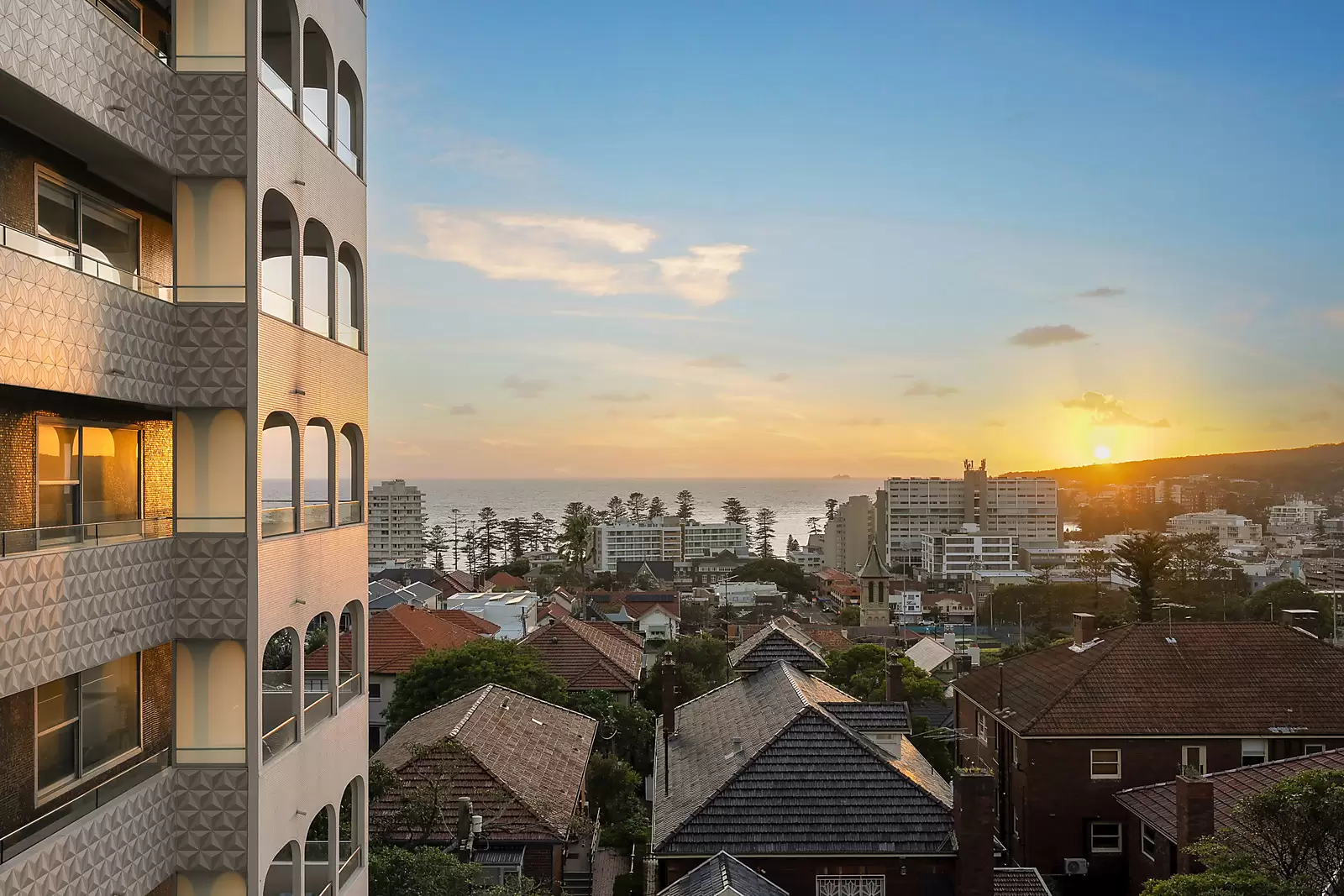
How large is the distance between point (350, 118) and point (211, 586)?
285 inches

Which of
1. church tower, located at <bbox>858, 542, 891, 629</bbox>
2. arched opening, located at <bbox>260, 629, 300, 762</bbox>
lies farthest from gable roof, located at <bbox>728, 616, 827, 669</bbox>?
church tower, located at <bbox>858, 542, 891, 629</bbox>

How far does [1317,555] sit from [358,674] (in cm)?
22357

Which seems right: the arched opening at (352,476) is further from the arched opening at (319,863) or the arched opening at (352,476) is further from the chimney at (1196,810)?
the chimney at (1196,810)

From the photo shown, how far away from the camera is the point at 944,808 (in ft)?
71.9

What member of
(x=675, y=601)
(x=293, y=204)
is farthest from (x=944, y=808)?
(x=675, y=601)

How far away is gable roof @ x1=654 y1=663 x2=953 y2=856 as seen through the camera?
2158 cm

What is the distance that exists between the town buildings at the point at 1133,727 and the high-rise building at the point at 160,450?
22274mm

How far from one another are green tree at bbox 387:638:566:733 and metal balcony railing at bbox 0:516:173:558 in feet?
87.6

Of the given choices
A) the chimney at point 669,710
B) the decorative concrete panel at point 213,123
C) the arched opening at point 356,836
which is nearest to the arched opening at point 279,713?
the arched opening at point 356,836

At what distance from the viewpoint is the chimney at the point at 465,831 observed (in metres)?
22.1

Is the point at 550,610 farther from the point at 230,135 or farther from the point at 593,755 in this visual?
the point at 230,135

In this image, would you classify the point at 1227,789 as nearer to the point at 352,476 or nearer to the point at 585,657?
the point at 352,476

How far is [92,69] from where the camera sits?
9156 mm

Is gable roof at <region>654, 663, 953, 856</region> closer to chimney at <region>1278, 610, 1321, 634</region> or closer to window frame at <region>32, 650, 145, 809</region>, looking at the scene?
window frame at <region>32, 650, 145, 809</region>
